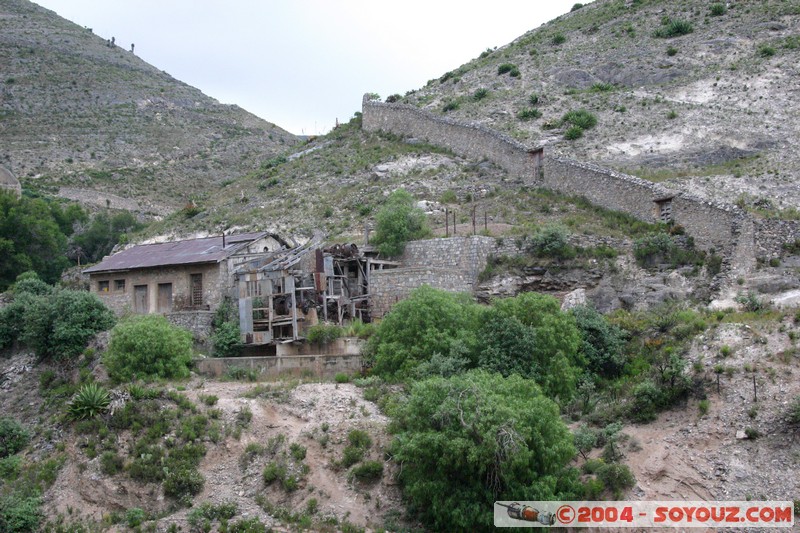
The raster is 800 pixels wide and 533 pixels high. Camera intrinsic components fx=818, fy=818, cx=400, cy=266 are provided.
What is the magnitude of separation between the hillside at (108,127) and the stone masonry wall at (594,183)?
22.9 meters

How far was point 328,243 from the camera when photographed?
3228cm

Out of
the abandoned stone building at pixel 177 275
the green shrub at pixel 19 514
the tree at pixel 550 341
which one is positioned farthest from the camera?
the abandoned stone building at pixel 177 275

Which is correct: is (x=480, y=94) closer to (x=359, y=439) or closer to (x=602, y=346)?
(x=602, y=346)

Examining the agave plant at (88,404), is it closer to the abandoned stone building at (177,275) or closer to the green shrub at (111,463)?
the green shrub at (111,463)

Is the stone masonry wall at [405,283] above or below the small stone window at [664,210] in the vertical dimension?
below

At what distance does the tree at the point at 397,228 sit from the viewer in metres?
30.0

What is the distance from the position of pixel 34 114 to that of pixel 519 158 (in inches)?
2136

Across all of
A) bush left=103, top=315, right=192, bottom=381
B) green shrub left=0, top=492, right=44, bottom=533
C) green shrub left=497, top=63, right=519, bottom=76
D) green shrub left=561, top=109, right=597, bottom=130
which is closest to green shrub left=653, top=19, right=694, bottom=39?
green shrub left=497, top=63, right=519, bottom=76

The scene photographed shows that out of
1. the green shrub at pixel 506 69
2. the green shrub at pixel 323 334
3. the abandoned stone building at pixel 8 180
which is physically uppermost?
the green shrub at pixel 506 69

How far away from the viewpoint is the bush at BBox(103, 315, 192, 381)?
23.6m

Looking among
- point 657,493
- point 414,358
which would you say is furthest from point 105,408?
point 657,493

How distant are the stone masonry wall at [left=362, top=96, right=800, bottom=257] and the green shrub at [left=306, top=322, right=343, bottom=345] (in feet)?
42.3

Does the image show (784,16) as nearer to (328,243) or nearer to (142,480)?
(328,243)

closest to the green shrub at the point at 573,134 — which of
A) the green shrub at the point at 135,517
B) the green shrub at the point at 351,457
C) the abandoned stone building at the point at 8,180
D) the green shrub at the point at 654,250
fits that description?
the green shrub at the point at 654,250
